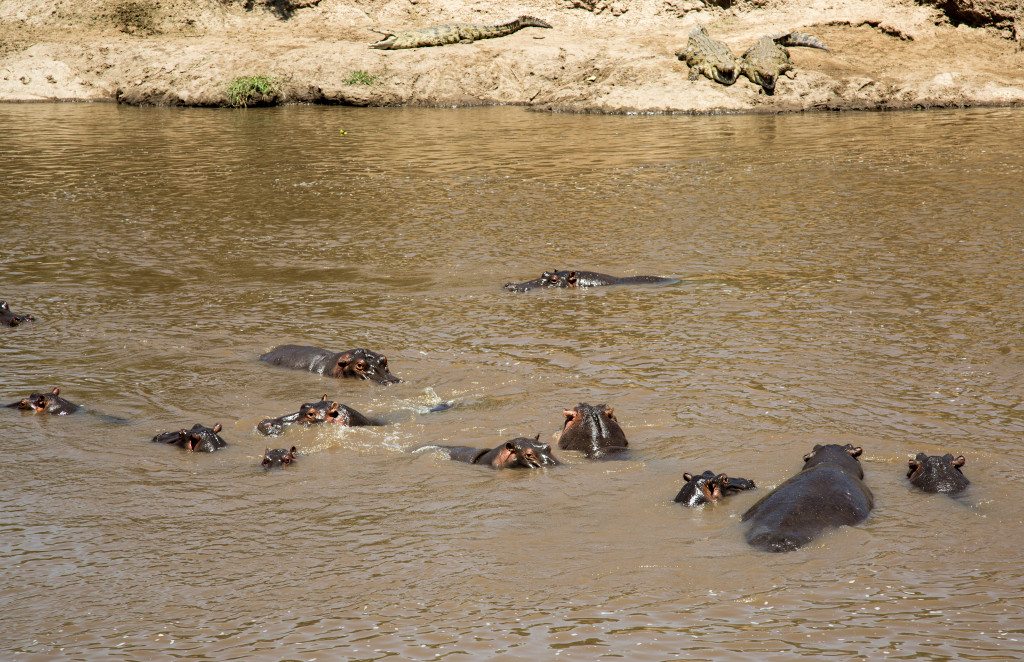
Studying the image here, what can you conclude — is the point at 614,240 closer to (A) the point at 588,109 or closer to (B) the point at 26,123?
(A) the point at 588,109

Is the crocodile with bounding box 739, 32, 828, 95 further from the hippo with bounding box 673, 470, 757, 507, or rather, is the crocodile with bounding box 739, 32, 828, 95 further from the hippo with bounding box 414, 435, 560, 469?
the hippo with bounding box 673, 470, 757, 507

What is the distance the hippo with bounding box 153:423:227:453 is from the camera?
23.5 ft

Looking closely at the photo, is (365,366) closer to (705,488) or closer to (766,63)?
(705,488)

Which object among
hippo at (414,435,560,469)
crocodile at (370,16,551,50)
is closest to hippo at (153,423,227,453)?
hippo at (414,435,560,469)

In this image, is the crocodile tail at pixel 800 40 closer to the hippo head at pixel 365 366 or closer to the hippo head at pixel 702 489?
the hippo head at pixel 365 366

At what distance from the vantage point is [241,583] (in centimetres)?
542

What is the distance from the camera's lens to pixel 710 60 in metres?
24.5

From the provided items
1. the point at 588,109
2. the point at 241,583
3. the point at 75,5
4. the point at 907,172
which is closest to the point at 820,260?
the point at 907,172

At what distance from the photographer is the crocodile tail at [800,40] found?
84.7 ft

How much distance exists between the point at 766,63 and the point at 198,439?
19809 millimetres

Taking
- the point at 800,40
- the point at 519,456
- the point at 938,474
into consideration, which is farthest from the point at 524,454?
the point at 800,40

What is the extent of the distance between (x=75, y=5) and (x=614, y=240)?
23.7 m

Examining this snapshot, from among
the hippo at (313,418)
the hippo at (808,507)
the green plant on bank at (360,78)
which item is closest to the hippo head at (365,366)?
the hippo at (313,418)

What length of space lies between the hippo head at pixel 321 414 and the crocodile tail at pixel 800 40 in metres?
20.7
